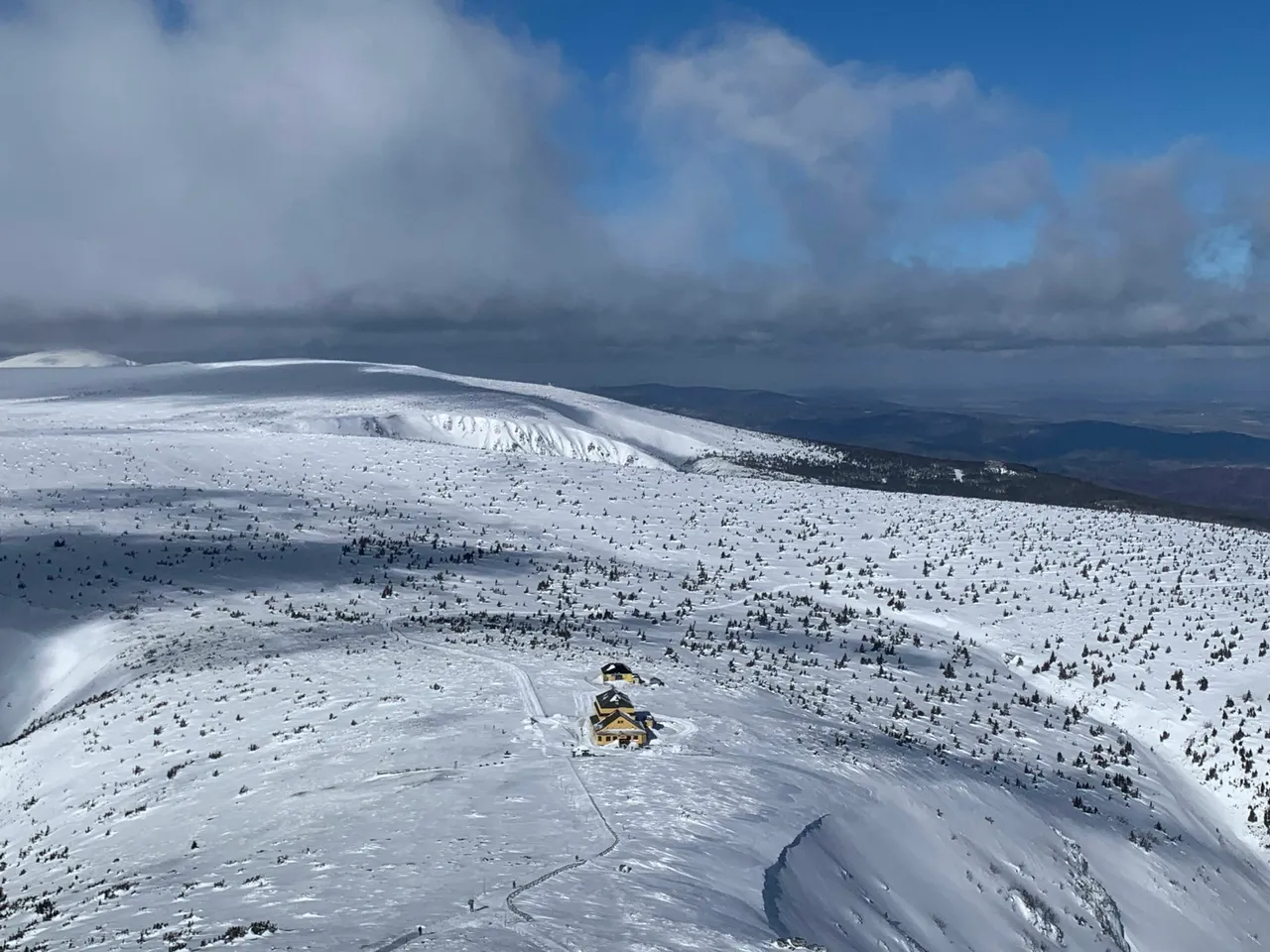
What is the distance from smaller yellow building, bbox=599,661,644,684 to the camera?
2220cm

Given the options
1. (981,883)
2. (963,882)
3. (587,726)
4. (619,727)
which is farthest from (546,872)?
(981,883)

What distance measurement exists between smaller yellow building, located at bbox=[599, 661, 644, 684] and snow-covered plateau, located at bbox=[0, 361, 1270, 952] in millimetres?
403

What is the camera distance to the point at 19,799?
59.0 feet

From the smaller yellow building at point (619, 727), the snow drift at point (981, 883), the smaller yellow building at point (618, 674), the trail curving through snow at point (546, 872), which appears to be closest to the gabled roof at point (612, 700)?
the smaller yellow building at point (619, 727)

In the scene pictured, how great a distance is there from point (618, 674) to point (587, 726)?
3710 mm

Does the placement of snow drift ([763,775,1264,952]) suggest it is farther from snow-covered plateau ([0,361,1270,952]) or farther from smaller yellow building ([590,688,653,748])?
smaller yellow building ([590,688,653,748])

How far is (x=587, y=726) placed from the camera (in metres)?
18.6

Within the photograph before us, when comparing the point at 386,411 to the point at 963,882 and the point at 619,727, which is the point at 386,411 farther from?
the point at 963,882

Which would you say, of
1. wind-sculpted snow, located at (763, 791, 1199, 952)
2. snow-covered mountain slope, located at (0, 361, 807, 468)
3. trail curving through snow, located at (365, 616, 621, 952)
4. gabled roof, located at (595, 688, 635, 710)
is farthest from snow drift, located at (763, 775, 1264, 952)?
snow-covered mountain slope, located at (0, 361, 807, 468)

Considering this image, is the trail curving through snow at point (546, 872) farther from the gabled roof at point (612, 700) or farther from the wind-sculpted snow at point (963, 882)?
the wind-sculpted snow at point (963, 882)

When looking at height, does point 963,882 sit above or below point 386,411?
above

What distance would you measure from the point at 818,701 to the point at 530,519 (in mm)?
28800

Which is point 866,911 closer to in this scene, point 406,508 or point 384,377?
point 406,508

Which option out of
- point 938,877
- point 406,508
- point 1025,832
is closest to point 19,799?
point 938,877
